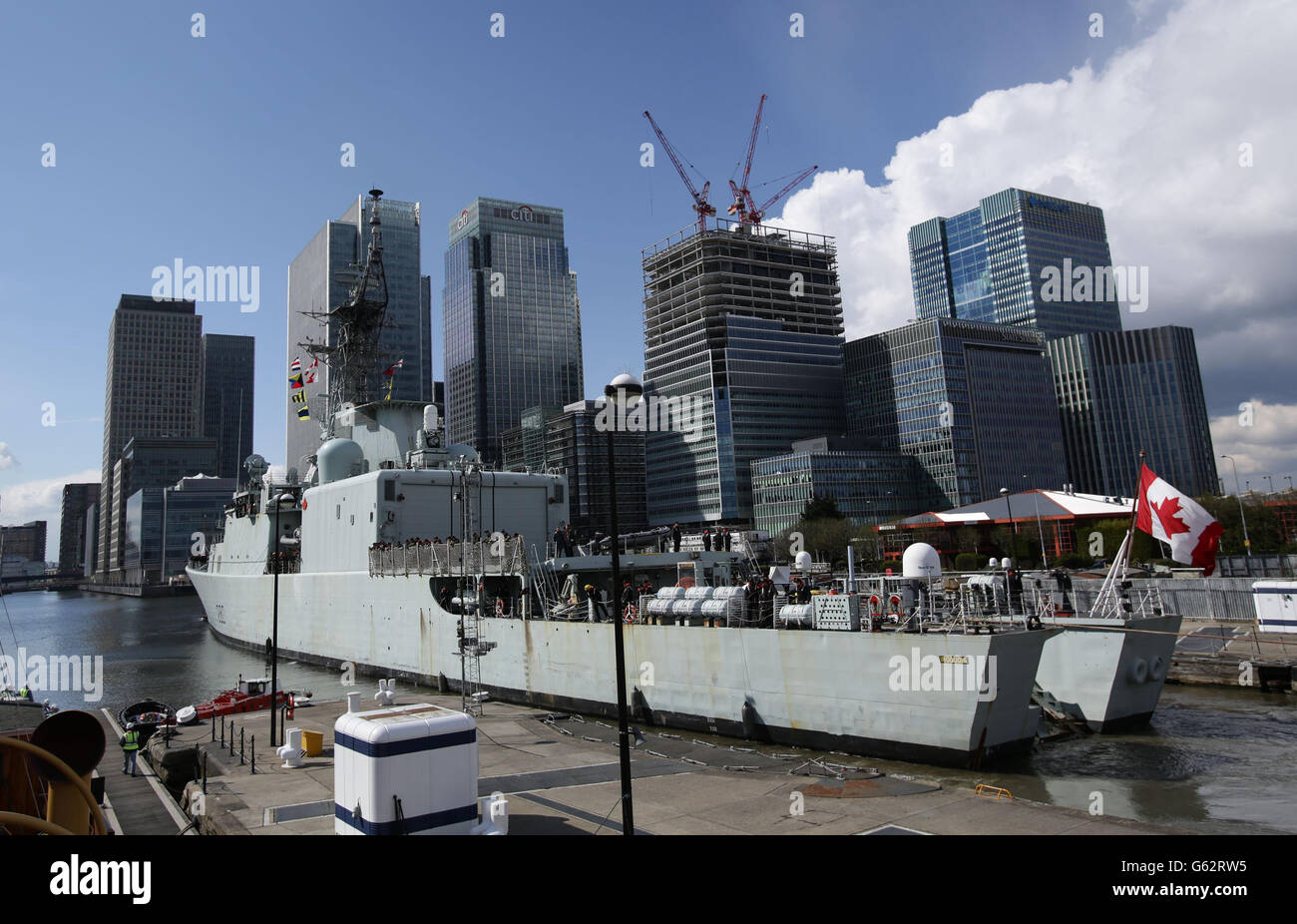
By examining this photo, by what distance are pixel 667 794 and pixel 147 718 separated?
17941mm

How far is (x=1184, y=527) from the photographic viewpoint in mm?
17812

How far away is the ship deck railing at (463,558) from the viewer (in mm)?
27375

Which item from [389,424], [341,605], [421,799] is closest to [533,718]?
[421,799]

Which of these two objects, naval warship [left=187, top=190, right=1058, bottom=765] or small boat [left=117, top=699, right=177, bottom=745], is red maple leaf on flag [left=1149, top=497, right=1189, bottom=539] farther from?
small boat [left=117, top=699, right=177, bottom=745]

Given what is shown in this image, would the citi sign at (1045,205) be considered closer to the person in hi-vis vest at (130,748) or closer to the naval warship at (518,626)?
the naval warship at (518,626)

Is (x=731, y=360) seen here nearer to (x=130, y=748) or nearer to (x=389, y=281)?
(x=389, y=281)

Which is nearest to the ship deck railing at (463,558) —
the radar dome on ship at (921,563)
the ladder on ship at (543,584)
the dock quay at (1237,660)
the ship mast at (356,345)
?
the ladder on ship at (543,584)

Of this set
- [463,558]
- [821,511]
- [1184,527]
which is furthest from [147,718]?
[821,511]

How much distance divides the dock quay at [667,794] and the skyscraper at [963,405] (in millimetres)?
113907

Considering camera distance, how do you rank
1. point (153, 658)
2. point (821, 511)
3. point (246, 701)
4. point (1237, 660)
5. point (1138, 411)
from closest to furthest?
point (246, 701), point (1237, 660), point (153, 658), point (821, 511), point (1138, 411)

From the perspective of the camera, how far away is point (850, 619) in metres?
17.9

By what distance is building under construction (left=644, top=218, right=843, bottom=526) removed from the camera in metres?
133
